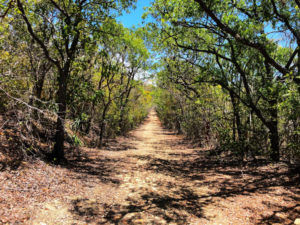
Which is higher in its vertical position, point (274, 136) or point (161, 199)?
point (274, 136)

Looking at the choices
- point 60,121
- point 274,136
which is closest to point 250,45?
point 274,136

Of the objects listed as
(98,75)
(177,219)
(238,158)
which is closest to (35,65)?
(98,75)

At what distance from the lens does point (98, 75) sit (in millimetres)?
14297

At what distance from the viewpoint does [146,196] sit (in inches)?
228

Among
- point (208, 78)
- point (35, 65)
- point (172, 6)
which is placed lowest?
point (208, 78)

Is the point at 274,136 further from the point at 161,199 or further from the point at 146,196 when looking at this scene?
the point at 146,196

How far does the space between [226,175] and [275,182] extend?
5.79 ft

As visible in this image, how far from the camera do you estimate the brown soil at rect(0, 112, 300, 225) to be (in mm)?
4371

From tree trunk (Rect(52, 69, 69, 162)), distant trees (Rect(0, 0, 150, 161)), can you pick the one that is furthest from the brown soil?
distant trees (Rect(0, 0, 150, 161))

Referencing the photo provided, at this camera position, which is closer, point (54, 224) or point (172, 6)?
point (54, 224)

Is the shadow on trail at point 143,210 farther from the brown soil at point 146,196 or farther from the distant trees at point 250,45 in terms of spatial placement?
the distant trees at point 250,45

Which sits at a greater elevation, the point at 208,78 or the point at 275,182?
Answer: the point at 208,78

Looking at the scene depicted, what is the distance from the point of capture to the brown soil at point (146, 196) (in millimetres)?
4371

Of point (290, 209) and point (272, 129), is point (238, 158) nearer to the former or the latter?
point (272, 129)
